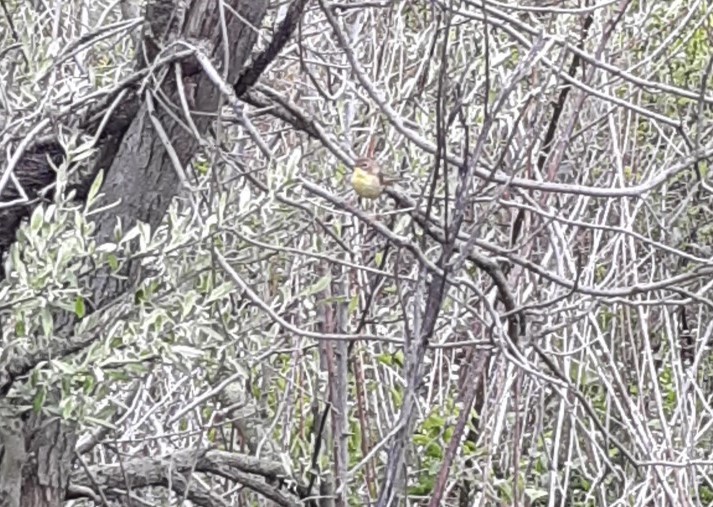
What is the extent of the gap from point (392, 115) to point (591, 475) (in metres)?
2.03

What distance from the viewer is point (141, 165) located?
1.46 m

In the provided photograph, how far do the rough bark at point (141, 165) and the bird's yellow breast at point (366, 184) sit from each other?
0.79 ft

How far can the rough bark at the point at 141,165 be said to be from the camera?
1413 mm

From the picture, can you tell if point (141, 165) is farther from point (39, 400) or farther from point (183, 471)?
point (183, 471)

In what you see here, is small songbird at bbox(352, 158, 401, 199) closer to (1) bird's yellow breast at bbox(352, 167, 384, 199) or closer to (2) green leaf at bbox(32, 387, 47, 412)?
(1) bird's yellow breast at bbox(352, 167, 384, 199)

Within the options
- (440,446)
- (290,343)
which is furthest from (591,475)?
(290,343)

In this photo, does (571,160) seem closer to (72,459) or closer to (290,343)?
(290,343)

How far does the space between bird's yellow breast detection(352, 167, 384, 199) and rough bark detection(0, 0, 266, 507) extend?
240 mm

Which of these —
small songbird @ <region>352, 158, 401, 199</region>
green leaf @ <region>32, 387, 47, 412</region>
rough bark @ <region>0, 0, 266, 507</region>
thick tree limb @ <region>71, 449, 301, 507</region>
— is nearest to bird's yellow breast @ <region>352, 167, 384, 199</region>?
small songbird @ <region>352, 158, 401, 199</region>

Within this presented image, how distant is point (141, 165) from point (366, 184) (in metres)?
0.32

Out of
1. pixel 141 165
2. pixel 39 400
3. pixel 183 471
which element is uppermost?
pixel 141 165

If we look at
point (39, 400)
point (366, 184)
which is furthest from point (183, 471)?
point (366, 184)

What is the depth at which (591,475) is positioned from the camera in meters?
3.15

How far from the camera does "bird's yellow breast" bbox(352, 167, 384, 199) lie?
4.37ft
